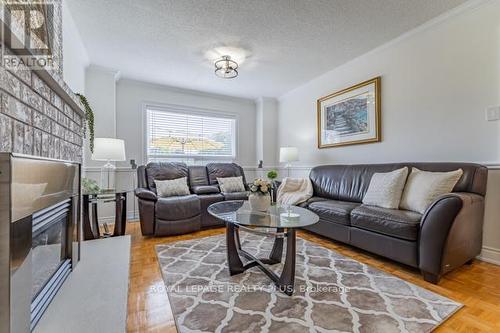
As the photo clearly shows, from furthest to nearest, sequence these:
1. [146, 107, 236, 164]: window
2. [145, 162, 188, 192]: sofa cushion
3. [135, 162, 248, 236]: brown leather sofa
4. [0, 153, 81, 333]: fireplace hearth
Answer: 1. [146, 107, 236, 164]: window
2. [145, 162, 188, 192]: sofa cushion
3. [135, 162, 248, 236]: brown leather sofa
4. [0, 153, 81, 333]: fireplace hearth

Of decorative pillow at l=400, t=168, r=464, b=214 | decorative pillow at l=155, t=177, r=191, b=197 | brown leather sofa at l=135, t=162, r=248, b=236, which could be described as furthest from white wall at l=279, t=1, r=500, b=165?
decorative pillow at l=155, t=177, r=191, b=197

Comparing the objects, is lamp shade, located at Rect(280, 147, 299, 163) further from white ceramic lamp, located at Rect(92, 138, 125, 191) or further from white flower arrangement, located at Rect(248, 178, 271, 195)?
white ceramic lamp, located at Rect(92, 138, 125, 191)

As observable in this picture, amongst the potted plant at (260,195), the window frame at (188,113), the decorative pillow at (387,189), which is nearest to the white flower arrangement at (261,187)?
the potted plant at (260,195)

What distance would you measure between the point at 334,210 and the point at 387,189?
1.84ft

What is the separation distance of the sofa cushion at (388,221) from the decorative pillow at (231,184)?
6.29 feet

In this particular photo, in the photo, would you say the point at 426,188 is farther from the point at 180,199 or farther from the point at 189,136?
the point at 189,136

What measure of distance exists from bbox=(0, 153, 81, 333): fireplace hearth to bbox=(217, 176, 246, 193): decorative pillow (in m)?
2.32

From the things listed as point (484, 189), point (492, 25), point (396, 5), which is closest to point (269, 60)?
point (396, 5)

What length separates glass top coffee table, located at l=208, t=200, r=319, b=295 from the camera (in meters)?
1.59

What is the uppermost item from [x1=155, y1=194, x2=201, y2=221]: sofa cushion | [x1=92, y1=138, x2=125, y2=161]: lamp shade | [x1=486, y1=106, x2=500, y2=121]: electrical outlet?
[x1=486, y1=106, x2=500, y2=121]: electrical outlet

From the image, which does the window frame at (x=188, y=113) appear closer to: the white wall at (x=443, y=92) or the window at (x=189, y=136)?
the window at (x=189, y=136)

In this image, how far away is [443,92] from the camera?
238 centimetres

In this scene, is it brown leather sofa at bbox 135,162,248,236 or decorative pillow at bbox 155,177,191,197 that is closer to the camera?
brown leather sofa at bbox 135,162,248,236

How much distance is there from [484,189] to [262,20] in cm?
257
